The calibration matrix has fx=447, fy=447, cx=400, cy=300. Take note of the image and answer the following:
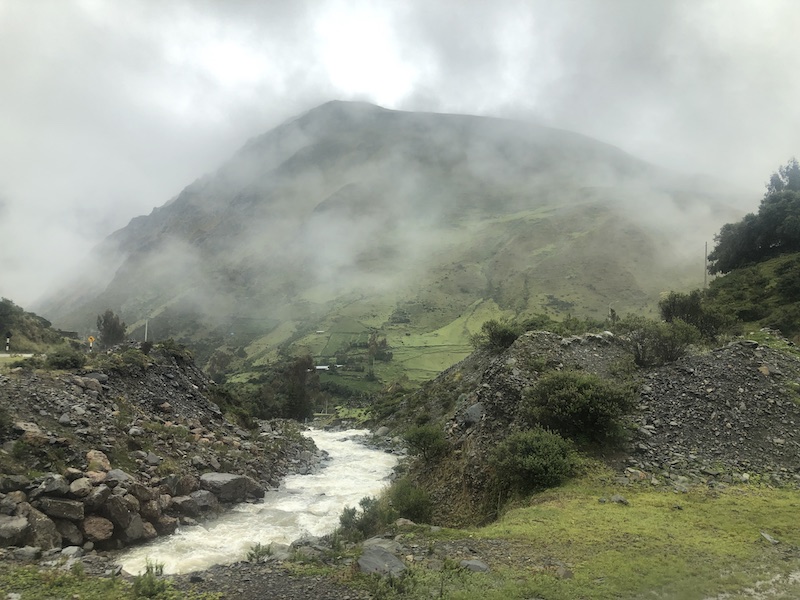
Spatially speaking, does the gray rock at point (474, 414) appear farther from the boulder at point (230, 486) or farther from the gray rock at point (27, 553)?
the gray rock at point (27, 553)

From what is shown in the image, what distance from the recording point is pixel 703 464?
17141 millimetres

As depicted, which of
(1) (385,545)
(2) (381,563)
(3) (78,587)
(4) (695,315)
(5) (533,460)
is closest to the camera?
(3) (78,587)

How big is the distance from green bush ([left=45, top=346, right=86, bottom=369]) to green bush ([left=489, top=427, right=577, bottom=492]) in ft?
76.4

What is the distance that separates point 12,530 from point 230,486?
10478 mm

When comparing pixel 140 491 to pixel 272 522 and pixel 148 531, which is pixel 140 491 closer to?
pixel 148 531

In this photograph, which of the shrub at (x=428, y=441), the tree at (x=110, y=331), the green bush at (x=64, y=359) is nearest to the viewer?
the shrub at (x=428, y=441)

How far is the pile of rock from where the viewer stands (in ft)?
43.4

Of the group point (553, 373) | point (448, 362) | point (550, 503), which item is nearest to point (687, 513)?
point (550, 503)

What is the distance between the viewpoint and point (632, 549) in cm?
1135

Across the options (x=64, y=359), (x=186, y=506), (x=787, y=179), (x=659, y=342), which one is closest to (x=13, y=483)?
(x=186, y=506)

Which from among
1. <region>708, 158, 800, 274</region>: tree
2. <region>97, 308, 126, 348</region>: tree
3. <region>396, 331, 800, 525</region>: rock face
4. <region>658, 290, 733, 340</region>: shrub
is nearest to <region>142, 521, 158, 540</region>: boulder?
<region>396, 331, 800, 525</region>: rock face

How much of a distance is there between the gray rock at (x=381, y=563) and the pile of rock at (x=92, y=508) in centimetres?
925

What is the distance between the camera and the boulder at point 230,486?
71.3ft

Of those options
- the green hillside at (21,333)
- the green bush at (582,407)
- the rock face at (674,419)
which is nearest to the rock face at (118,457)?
the rock face at (674,419)
